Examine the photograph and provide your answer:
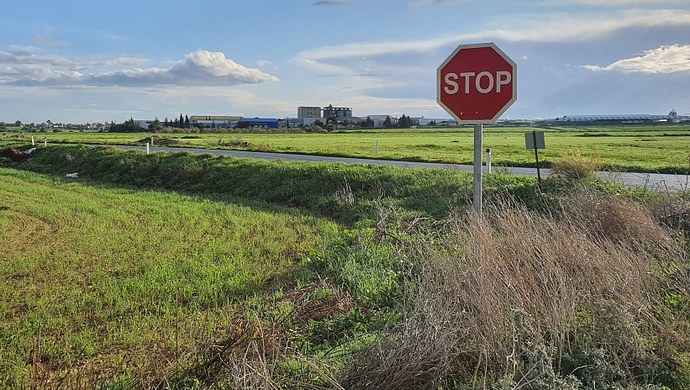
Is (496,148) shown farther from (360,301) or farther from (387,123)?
(387,123)

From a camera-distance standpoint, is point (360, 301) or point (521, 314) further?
point (360, 301)

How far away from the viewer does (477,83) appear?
711 cm

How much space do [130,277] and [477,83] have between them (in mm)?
5645

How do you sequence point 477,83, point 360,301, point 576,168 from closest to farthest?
point 360,301 → point 477,83 → point 576,168

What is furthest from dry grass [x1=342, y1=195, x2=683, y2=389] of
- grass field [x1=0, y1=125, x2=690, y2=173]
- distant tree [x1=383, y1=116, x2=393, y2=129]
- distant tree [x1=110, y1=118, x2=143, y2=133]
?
distant tree [x1=383, y1=116, x2=393, y2=129]

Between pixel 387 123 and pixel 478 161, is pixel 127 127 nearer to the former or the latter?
pixel 387 123

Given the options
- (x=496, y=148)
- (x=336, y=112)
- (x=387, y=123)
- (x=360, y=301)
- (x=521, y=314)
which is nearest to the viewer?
(x=521, y=314)

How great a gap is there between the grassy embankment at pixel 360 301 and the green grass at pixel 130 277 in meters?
0.03

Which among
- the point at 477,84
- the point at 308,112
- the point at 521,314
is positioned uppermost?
the point at 308,112

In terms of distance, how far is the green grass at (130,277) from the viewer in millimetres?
4934

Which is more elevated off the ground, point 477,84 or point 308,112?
point 308,112

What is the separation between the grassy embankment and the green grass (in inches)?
1.4

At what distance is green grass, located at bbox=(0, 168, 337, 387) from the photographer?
4.93 meters

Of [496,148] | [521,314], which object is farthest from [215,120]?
[521,314]
